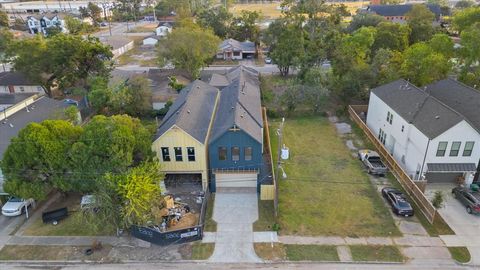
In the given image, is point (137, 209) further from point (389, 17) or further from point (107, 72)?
point (389, 17)

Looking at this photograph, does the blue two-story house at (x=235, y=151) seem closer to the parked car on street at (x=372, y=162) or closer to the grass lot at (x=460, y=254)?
the parked car on street at (x=372, y=162)

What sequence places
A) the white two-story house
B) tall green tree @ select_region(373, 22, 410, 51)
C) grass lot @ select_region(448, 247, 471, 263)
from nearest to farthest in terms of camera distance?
grass lot @ select_region(448, 247, 471, 263)
the white two-story house
tall green tree @ select_region(373, 22, 410, 51)

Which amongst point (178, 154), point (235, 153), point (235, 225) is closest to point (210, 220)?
point (235, 225)

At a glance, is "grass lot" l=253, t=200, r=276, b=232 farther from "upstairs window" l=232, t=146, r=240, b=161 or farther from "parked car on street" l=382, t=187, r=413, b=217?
"parked car on street" l=382, t=187, r=413, b=217

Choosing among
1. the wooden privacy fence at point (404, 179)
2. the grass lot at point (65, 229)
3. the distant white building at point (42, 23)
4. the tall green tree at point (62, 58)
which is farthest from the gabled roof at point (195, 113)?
the distant white building at point (42, 23)

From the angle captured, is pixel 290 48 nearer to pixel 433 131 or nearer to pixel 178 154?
pixel 433 131

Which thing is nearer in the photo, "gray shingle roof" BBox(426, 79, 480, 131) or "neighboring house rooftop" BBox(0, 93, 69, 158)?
"neighboring house rooftop" BBox(0, 93, 69, 158)

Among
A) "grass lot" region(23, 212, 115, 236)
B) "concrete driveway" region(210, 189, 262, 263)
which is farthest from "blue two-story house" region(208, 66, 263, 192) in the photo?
"grass lot" region(23, 212, 115, 236)
